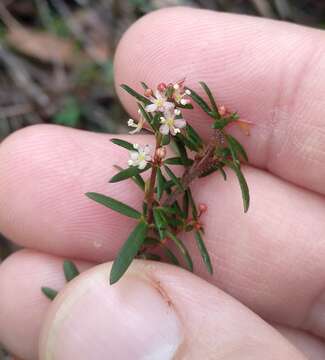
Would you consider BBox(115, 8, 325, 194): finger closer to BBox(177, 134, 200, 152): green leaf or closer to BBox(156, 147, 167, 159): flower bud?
BBox(177, 134, 200, 152): green leaf

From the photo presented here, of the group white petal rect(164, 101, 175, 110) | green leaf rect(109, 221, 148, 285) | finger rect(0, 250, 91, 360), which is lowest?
finger rect(0, 250, 91, 360)

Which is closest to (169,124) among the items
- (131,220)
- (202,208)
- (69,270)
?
(202,208)

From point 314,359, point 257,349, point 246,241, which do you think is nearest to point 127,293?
point 257,349

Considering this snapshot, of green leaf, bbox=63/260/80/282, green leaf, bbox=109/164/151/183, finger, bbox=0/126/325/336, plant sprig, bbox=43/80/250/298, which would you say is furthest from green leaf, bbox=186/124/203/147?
green leaf, bbox=63/260/80/282

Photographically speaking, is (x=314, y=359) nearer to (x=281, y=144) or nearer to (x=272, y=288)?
(x=272, y=288)

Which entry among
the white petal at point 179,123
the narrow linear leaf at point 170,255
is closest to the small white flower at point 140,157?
the white petal at point 179,123

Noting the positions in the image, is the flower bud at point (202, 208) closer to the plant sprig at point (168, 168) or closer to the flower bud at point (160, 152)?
the plant sprig at point (168, 168)
